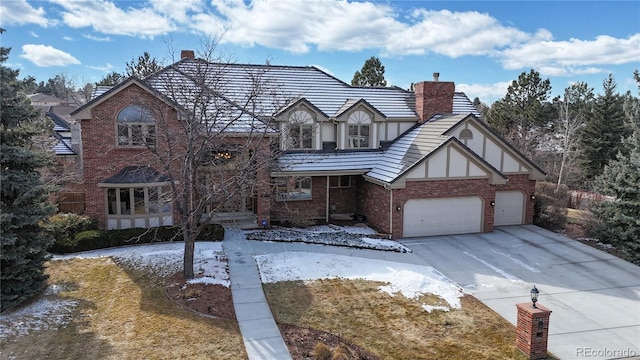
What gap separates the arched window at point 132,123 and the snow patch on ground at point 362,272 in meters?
7.50

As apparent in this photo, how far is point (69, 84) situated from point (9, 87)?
6038 cm

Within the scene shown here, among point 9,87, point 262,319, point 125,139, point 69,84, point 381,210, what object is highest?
point 69,84

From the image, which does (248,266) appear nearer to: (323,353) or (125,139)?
(323,353)

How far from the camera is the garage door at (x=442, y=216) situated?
63.8 ft

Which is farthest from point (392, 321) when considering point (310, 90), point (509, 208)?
point (310, 90)

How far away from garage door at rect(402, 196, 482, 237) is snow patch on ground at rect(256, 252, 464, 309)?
425 centimetres

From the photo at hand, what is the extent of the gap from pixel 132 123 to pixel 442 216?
14.0 meters

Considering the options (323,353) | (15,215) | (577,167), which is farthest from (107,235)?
(577,167)

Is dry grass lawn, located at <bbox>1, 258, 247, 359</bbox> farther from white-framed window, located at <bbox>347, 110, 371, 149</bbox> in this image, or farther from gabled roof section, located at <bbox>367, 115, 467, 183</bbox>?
white-framed window, located at <bbox>347, 110, 371, 149</bbox>

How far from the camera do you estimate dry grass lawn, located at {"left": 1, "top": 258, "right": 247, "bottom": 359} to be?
973cm

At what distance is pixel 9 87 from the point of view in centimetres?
1205

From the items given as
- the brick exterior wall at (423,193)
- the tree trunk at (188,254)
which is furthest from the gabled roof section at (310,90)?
the tree trunk at (188,254)

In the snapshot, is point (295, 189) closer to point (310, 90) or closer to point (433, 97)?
point (310, 90)
